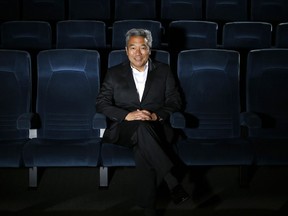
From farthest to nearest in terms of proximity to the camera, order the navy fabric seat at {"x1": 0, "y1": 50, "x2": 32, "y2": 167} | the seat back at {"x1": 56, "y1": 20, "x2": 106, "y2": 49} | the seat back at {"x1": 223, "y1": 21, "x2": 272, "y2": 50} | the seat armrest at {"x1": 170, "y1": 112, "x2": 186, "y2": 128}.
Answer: the seat back at {"x1": 223, "y1": 21, "x2": 272, "y2": 50}
the seat back at {"x1": 56, "y1": 20, "x2": 106, "y2": 49}
the navy fabric seat at {"x1": 0, "y1": 50, "x2": 32, "y2": 167}
the seat armrest at {"x1": 170, "y1": 112, "x2": 186, "y2": 128}

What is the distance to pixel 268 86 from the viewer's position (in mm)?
1890

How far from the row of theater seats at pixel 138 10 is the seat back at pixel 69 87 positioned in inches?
54.8

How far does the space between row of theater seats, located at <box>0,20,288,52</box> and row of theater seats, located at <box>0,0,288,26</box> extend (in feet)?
2.02

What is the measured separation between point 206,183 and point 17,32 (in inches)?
55.2

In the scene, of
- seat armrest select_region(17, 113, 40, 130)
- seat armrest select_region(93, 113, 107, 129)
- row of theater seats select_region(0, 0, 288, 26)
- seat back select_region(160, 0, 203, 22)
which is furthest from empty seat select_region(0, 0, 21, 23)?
seat armrest select_region(93, 113, 107, 129)

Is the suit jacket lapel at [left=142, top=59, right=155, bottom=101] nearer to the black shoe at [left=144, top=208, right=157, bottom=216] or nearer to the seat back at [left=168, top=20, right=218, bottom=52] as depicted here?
the black shoe at [left=144, top=208, right=157, bottom=216]

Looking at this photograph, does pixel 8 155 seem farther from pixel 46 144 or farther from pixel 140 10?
pixel 140 10

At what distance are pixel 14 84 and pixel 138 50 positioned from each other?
1.75ft

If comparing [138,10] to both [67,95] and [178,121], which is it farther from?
[178,121]

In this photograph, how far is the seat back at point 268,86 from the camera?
1.87 m

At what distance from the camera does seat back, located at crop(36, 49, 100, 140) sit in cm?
184

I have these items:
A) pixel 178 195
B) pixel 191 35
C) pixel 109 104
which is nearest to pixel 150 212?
pixel 178 195

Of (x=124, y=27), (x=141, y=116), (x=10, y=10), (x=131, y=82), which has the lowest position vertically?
(x=141, y=116)

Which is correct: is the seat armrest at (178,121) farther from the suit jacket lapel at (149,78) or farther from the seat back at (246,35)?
the seat back at (246,35)
